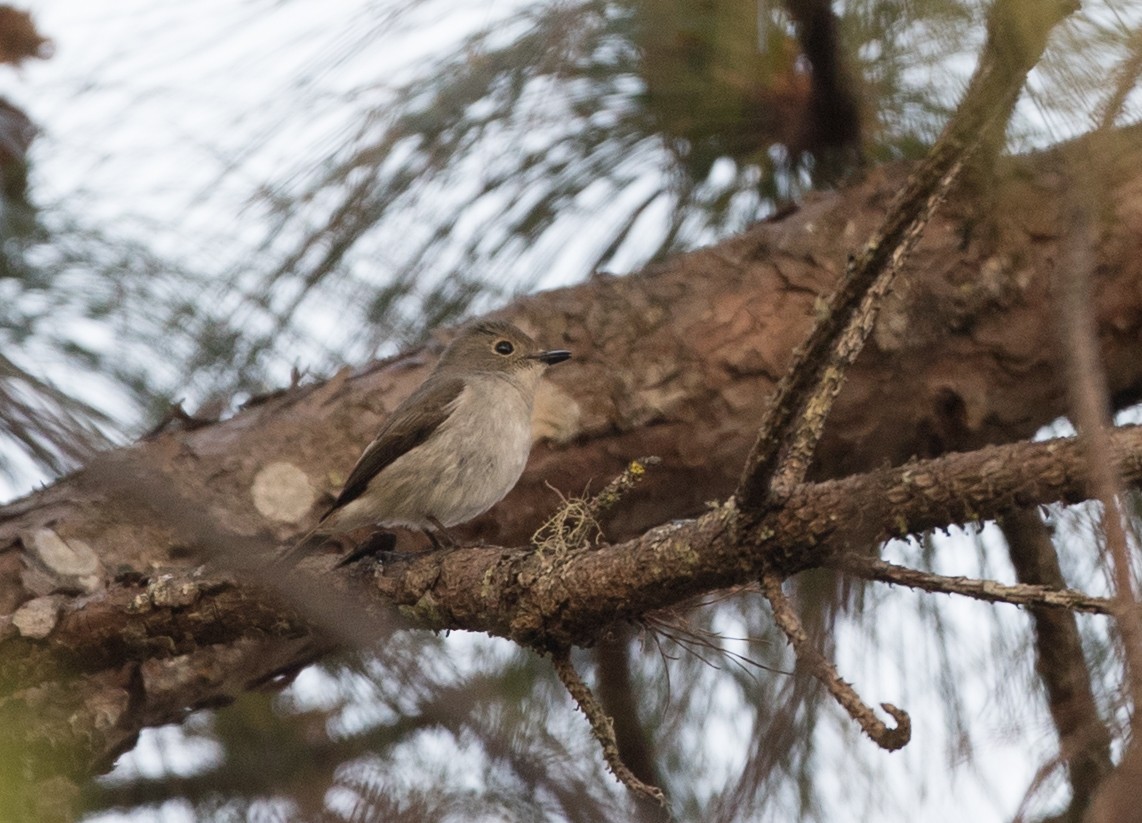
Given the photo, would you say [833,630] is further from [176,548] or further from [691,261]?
[176,548]

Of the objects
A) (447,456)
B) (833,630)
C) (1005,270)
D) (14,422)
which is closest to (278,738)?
(447,456)

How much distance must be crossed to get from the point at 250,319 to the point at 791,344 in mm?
1483

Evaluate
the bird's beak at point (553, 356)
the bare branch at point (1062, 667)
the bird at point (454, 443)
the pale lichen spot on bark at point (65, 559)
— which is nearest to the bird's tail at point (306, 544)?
the bird at point (454, 443)

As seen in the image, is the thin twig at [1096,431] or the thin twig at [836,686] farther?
the thin twig at [836,686]

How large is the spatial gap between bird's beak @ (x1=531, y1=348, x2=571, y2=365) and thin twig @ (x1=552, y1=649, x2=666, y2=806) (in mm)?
1531

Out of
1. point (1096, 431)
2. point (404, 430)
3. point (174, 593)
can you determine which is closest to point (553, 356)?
point (404, 430)

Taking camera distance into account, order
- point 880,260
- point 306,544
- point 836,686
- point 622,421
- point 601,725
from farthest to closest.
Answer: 1. point 622,421
2. point 306,544
3. point 601,725
4. point 836,686
5. point 880,260

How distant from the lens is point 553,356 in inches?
151

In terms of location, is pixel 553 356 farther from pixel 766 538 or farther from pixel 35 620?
pixel 766 538

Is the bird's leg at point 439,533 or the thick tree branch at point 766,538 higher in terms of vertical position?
the thick tree branch at point 766,538

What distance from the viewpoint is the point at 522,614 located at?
242 cm

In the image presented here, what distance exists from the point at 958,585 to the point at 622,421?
72.5 inches

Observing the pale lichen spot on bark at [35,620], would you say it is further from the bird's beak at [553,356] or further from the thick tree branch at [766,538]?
the bird's beak at [553,356]

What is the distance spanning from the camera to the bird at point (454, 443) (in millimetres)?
3654
